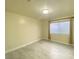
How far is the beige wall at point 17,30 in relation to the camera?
405cm

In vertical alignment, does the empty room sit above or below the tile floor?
above

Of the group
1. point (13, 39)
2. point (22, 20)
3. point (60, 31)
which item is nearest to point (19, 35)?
point (13, 39)

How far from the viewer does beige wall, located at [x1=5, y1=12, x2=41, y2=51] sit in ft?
13.3

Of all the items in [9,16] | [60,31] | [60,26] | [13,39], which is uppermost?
[9,16]

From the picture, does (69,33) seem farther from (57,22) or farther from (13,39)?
(13,39)

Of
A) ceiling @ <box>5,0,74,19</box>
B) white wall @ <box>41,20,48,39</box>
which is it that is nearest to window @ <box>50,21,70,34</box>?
→ white wall @ <box>41,20,48,39</box>

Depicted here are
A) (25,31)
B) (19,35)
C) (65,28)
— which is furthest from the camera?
(65,28)

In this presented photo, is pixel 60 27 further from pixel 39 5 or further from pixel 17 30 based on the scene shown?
pixel 39 5

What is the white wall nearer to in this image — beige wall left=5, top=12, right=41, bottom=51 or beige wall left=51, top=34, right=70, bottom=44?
beige wall left=51, top=34, right=70, bottom=44

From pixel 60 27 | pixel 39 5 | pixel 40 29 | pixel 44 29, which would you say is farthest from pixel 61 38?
pixel 39 5

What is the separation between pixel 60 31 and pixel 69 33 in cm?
100

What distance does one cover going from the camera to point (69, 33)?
18.7 feet

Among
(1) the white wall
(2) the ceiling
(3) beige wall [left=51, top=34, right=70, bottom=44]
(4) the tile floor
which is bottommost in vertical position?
(4) the tile floor
